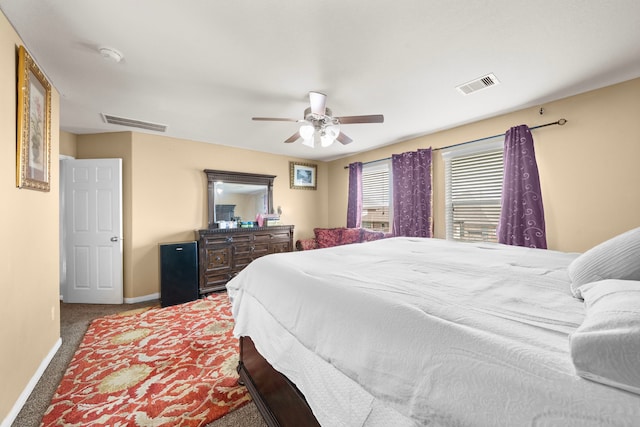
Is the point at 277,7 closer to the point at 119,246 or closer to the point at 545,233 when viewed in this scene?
the point at 545,233

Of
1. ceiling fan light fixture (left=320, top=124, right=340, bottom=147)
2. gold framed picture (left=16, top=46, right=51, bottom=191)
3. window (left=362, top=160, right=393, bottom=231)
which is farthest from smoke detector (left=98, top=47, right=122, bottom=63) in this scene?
window (left=362, top=160, right=393, bottom=231)

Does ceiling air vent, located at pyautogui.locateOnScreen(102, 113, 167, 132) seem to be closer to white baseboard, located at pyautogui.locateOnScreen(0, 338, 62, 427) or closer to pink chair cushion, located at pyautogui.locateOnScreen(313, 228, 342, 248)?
white baseboard, located at pyautogui.locateOnScreen(0, 338, 62, 427)

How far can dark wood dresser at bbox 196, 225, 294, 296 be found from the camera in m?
3.94

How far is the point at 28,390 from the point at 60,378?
0.64ft

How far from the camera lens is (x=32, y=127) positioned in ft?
6.28

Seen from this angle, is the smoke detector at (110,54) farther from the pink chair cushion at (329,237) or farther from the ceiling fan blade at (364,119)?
the pink chair cushion at (329,237)

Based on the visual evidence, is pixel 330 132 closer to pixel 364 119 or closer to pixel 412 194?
pixel 364 119

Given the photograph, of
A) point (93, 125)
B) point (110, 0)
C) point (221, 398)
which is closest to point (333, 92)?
point (110, 0)

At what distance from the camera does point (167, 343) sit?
2.48 meters

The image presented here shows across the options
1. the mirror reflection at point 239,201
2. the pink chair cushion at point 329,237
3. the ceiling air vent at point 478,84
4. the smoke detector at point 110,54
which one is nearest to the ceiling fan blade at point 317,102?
the ceiling air vent at point 478,84

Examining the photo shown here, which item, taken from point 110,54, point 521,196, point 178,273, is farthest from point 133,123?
point 521,196

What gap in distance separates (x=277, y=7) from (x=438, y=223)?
11.1 ft

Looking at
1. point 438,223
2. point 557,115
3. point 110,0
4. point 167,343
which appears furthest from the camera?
point 438,223

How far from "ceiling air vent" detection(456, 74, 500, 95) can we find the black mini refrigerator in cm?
396
